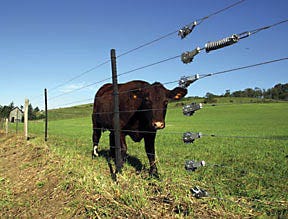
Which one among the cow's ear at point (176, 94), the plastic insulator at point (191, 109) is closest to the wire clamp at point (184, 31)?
the plastic insulator at point (191, 109)

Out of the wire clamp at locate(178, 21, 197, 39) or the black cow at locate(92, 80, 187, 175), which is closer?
the wire clamp at locate(178, 21, 197, 39)

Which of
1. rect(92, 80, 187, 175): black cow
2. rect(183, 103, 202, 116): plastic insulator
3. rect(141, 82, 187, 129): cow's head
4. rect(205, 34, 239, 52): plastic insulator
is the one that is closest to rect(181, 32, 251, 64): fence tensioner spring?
rect(205, 34, 239, 52): plastic insulator

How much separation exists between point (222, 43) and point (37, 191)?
4163 millimetres

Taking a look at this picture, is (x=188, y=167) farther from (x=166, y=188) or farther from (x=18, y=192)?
(x=18, y=192)

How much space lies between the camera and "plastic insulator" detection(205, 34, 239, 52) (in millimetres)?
2928

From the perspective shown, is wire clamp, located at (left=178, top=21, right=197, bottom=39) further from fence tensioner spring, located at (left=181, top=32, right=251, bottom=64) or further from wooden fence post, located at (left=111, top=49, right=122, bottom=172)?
wooden fence post, located at (left=111, top=49, right=122, bottom=172)

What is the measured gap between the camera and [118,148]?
5.09m

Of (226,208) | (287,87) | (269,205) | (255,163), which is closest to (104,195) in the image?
(226,208)

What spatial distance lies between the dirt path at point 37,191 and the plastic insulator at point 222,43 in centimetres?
276

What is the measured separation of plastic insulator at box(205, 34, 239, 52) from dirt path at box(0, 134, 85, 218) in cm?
276

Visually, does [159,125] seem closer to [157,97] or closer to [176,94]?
[157,97]

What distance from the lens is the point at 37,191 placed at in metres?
5.11

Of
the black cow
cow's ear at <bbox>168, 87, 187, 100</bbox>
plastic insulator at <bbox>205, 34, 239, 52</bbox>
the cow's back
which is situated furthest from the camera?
the cow's back

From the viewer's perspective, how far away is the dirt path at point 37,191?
420 cm
